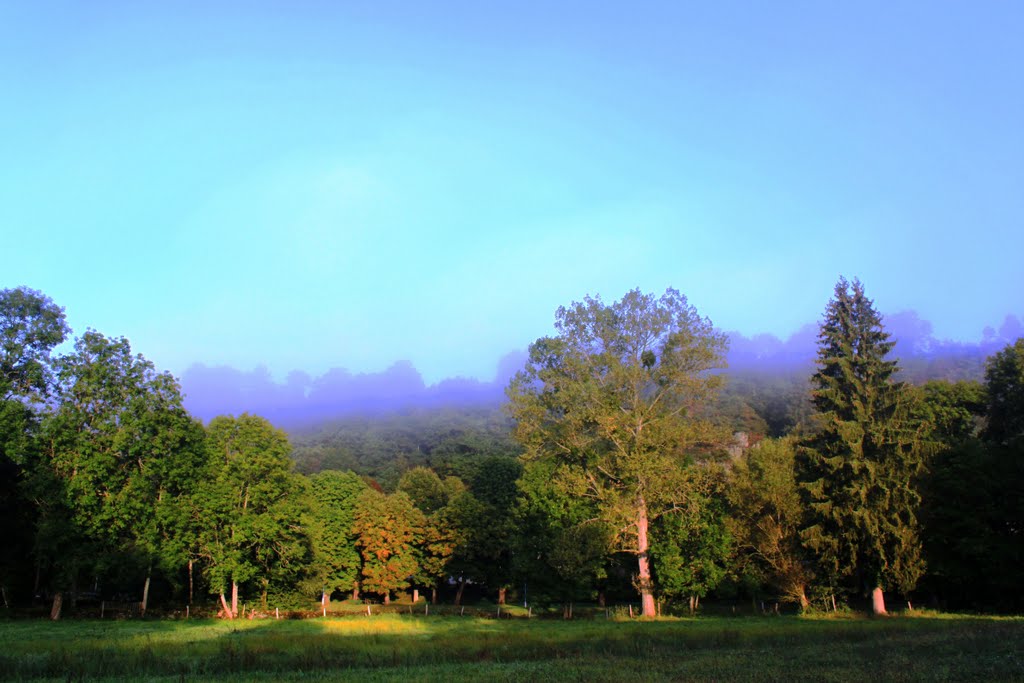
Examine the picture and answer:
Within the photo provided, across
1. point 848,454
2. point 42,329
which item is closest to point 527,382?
point 848,454

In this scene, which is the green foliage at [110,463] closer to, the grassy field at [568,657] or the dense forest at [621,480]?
the dense forest at [621,480]

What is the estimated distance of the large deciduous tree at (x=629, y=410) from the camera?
37.1m

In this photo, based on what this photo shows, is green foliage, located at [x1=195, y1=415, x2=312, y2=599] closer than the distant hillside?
Yes

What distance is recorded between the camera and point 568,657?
1962 cm

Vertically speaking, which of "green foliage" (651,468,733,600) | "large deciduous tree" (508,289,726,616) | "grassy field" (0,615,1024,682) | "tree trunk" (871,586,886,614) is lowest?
"tree trunk" (871,586,886,614)

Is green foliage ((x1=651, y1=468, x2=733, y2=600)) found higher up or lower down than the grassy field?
higher up

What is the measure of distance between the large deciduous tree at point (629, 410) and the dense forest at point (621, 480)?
13 cm

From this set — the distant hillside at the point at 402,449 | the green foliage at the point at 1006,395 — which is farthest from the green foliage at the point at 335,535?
the green foliage at the point at 1006,395

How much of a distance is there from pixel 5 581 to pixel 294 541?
59.9ft

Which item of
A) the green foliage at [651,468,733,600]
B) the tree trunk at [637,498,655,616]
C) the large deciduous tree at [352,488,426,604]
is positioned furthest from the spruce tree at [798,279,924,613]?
the large deciduous tree at [352,488,426,604]

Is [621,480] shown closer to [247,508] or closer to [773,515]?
[773,515]

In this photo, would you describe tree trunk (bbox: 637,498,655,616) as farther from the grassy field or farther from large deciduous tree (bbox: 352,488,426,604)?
large deciduous tree (bbox: 352,488,426,604)

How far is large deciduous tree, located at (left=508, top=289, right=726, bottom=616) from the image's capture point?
37.1 m

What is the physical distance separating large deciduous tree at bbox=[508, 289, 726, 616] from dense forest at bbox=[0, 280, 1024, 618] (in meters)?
0.13
